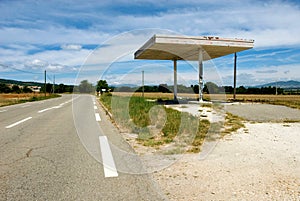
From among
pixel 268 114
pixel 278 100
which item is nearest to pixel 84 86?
pixel 268 114

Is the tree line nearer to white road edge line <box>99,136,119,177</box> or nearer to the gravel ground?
white road edge line <box>99,136,119,177</box>

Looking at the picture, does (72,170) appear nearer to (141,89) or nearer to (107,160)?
(107,160)

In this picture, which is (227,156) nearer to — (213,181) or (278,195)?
(213,181)

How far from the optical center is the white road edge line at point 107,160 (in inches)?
174

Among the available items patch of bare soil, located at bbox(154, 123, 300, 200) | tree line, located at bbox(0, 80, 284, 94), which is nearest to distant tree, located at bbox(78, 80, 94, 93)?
tree line, located at bbox(0, 80, 284, 94)

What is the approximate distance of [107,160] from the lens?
523cm

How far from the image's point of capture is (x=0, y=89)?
282 ft

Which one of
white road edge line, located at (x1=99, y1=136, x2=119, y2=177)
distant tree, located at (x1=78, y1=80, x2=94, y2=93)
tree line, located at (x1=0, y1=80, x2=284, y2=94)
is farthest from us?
tree line, located at (x1=0, y1=80, x2=284, y2=94)

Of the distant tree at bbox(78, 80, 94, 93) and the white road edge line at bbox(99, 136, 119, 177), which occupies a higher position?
the distant tree at bbox(78, 80, 94, 93)

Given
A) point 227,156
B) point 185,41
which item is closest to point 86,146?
point 227,156

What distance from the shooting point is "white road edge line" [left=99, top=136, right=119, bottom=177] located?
4.43 meters

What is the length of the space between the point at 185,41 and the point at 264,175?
44.0 feet

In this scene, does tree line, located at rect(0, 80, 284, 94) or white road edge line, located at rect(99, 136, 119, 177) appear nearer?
white road edge line, located at rect(99, 136, 119, 177)

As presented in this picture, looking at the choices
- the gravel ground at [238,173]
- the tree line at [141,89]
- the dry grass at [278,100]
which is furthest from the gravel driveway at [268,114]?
the tree line at [141,89]
